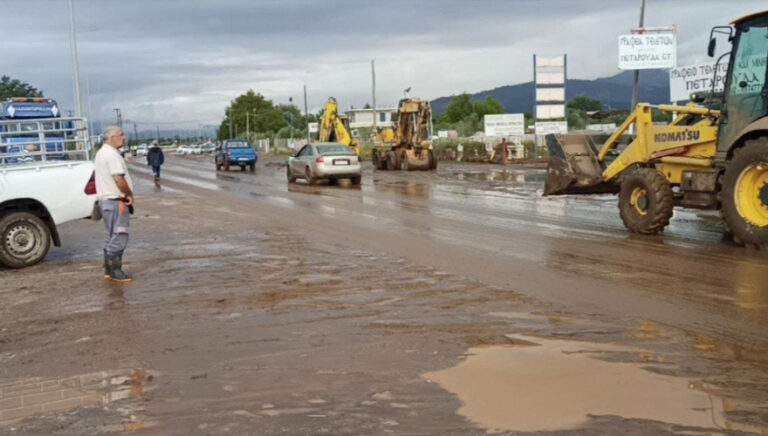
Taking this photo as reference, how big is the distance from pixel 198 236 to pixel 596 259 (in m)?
7.12

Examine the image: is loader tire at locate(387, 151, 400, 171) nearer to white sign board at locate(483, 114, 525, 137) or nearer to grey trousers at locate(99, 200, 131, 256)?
white sign board at locate(483, 114, 525, 137)

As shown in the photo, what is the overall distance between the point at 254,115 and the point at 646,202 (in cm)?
12710

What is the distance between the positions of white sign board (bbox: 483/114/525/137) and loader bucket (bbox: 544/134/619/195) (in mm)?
35126

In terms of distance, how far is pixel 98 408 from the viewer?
16.9 ft

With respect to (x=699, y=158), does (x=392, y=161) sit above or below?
below

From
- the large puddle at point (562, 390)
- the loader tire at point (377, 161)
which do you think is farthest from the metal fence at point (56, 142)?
the loader tire at point (377, 161)

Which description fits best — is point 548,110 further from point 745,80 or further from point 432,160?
point 745,80

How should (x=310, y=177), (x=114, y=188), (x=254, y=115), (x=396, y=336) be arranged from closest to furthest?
(x=396, y=336), (x=114, y=188), (x=310, y=177), (x=254, y=115)

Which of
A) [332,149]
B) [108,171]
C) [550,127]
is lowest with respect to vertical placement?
[332,149]

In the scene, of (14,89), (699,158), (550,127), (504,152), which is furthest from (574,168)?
(14,89)

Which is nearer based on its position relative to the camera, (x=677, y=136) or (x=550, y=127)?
(x=677, y=136)

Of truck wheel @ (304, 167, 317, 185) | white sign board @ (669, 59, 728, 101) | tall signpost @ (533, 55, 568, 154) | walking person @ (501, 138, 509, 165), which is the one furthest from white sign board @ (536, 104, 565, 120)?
truck wheel @ (304, 167, 317, 185)

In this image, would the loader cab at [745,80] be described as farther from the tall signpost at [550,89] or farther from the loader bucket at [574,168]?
the tall signpost at [550,89]

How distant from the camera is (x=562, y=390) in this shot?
5.23 metres
